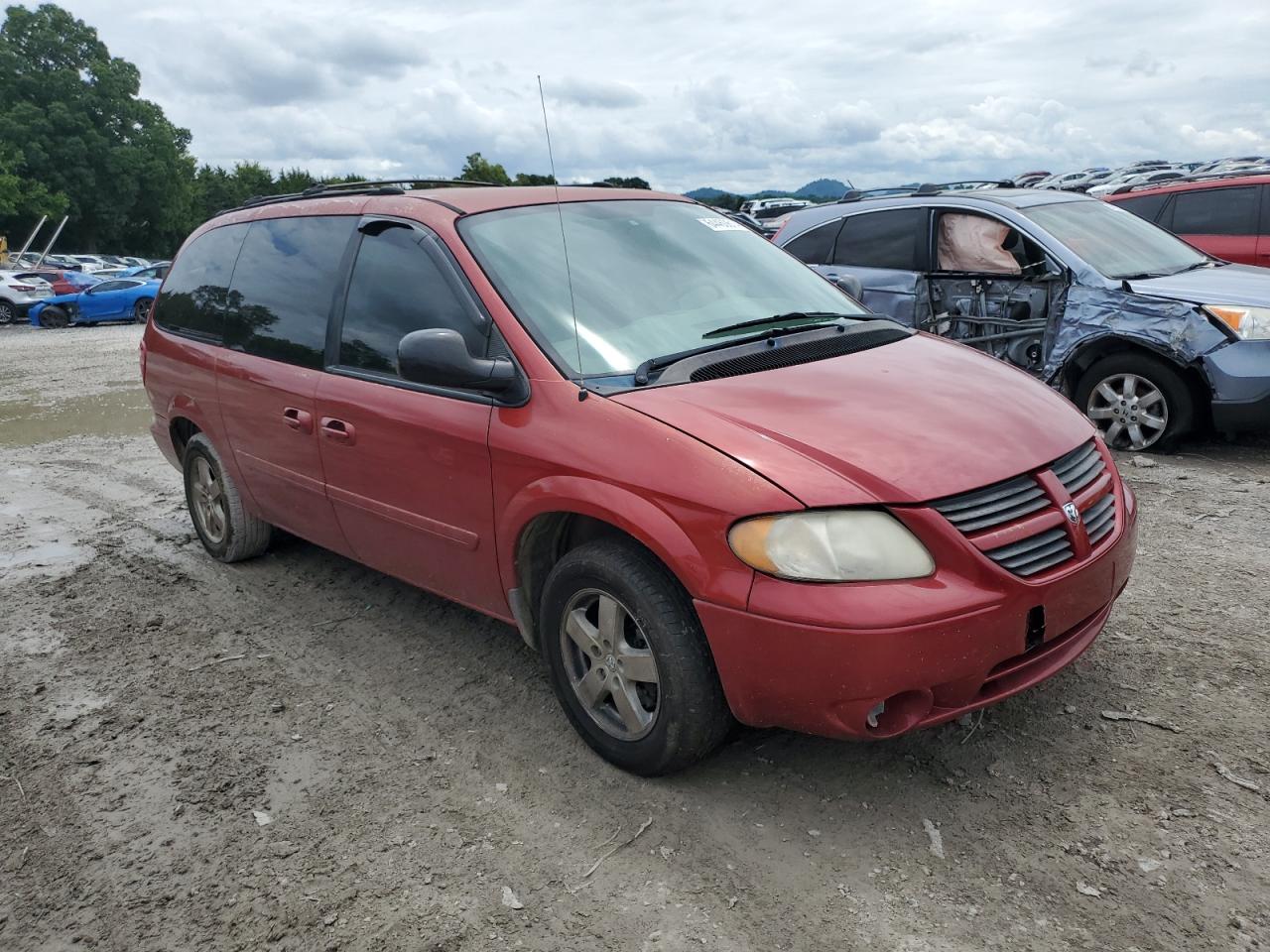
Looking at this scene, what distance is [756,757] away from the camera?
3.26 metres

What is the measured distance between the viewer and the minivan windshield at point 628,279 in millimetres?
3416

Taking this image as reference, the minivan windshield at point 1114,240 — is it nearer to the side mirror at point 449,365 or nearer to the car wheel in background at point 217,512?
the side mirror at point 449,365

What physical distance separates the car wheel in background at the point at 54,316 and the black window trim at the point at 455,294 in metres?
24.8

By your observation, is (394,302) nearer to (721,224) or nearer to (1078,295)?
(721,224)

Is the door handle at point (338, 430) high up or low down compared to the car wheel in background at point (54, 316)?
up

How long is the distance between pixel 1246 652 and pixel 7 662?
4.86 m

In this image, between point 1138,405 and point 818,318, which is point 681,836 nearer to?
point 818,318

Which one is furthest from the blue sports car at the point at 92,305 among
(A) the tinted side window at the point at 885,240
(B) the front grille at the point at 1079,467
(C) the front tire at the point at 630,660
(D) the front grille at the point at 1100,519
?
(D) the front grille at the point at 1100,519

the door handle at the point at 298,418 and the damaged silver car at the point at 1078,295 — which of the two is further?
the damaged silver car at the point at 1078,295

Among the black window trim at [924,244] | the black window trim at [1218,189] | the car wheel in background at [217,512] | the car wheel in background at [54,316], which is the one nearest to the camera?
the car wheel in background at [217,512]

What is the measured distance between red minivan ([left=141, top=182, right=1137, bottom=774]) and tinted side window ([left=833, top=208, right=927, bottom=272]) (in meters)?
3.59

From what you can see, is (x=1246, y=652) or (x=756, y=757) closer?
(x=756, y=757)

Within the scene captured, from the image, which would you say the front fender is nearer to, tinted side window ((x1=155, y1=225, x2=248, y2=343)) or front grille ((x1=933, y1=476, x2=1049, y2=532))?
front grille ((x1=933, y1=476, x2=1049, y2=532))

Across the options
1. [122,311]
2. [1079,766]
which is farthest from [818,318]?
[122,311]
